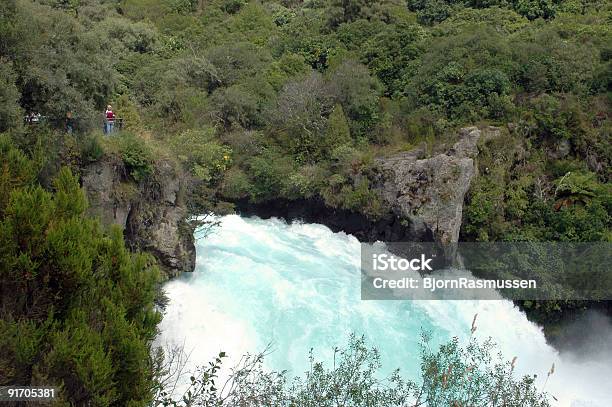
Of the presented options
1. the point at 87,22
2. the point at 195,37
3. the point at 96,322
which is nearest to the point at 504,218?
the point at 96,322

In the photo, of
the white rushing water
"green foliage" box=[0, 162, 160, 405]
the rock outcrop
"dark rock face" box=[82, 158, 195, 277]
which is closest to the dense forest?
"green foliage" box=[0, 162, 160, 405]

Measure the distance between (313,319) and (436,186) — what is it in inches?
219

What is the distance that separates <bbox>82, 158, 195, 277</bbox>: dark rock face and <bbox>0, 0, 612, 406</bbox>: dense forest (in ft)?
1.42

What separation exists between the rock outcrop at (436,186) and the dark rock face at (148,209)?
609 cm

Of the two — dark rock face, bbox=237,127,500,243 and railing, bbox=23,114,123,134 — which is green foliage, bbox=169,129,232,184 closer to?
dark rock face, bbox=237,127,500,243

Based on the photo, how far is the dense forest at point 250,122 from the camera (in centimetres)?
632

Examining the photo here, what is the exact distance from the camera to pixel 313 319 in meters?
13.5

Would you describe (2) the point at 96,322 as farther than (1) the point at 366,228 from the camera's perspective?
No

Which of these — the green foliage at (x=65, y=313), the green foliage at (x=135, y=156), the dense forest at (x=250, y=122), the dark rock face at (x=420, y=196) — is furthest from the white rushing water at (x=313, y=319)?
the green foliage at (x=65, y=313)

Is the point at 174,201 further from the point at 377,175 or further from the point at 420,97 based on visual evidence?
the point at 420,97

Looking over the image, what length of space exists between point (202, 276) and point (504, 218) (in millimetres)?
8693

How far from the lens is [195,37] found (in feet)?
99.7

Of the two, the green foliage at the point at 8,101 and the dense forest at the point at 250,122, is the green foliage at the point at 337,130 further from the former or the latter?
the green foliage at the point at 8,101

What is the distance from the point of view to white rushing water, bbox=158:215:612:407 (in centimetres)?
1262
